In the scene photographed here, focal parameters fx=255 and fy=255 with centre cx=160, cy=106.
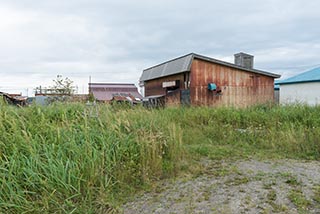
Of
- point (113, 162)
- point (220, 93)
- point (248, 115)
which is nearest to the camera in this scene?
point (113, 162)

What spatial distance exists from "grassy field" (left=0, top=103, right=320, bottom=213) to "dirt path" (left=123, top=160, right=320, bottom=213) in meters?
0.27

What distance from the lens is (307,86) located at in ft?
54.3

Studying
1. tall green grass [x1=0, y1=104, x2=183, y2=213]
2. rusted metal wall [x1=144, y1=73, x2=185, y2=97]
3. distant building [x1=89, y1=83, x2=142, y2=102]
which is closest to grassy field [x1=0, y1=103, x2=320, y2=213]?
tall green grass [x1=0, y1=104, x2=183, y2=213]

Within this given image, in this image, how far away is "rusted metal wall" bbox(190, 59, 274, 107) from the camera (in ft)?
42.2

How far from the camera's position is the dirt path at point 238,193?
2.29 m

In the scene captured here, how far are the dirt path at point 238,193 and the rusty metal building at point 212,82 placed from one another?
Answer: 8931 millimetres

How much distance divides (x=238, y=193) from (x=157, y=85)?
45.2ft

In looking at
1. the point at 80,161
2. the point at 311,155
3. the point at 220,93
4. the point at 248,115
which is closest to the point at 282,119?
the point at 248,115

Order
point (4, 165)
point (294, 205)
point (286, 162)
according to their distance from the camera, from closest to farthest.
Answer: point (294, 205)
point (4, 165)
point (286, 162)

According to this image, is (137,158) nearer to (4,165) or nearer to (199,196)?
(199,196)

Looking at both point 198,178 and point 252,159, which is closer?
point 198,178

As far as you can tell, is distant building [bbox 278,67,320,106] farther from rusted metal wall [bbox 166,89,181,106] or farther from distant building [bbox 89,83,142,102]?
distant building [bbox 89,83,142,102]

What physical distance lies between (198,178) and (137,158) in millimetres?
776

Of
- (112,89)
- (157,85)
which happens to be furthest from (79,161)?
(112,89)
